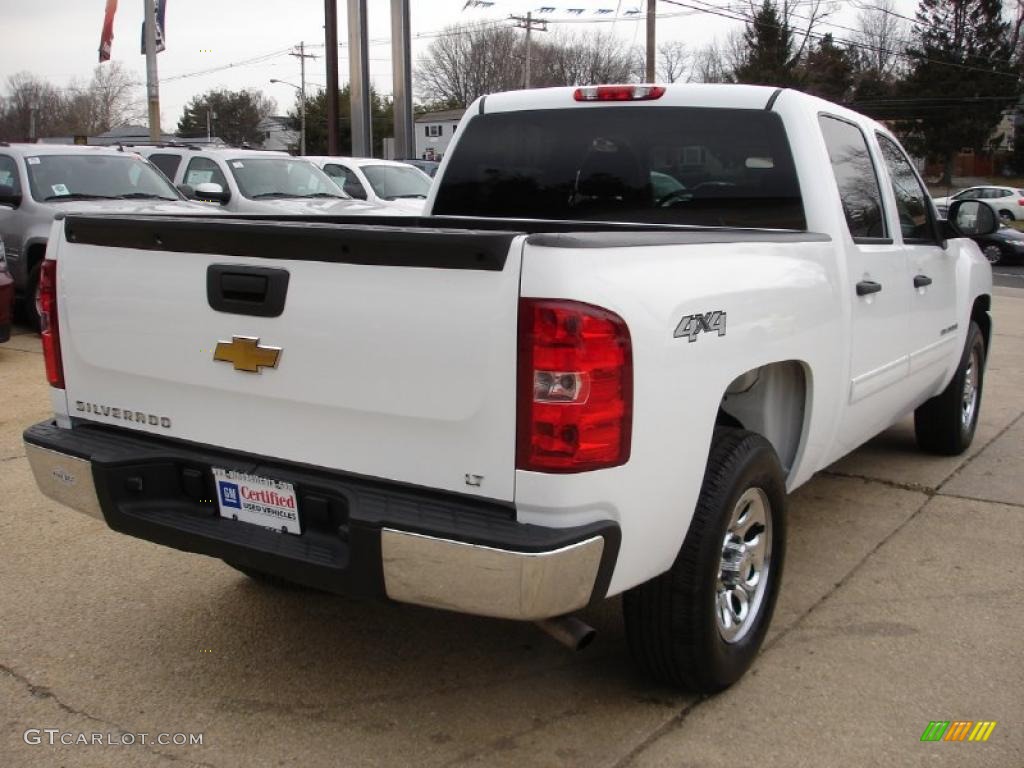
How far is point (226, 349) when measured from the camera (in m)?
2.89

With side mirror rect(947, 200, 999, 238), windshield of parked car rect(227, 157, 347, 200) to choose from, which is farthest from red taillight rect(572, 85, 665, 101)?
windshield of parked car rect(227, 157, 347, 200)

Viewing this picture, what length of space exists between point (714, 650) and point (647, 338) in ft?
3.42

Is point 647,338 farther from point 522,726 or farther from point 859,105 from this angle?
point 859,105

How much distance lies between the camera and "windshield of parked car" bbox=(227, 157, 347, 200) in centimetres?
1284

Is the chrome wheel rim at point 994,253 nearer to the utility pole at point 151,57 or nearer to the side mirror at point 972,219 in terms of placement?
the utility pole at point 151,57

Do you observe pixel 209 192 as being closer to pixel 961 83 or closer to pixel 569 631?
pixel 569 631

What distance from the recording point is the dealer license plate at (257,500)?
2.82 metres

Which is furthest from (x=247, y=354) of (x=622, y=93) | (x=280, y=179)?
(x=280, y=179)

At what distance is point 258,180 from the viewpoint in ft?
42.5

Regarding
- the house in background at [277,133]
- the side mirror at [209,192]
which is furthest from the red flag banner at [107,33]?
the house in background at [277,133]

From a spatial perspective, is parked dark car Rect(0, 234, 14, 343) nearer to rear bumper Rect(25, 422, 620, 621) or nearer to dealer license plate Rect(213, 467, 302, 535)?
rear bumper Rect(25, 422, 620, 621)

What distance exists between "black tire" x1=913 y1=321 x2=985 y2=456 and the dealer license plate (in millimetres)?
4219

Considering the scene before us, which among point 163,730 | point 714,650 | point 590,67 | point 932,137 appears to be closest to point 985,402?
point 714,650

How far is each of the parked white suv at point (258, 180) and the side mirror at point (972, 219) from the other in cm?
790
